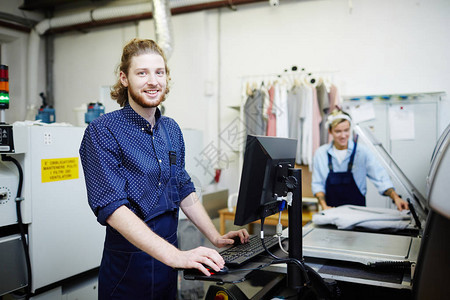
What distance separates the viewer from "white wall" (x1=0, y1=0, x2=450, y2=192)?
11.5ft

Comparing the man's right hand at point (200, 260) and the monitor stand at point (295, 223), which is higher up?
the monitor stand at point (295, 223)

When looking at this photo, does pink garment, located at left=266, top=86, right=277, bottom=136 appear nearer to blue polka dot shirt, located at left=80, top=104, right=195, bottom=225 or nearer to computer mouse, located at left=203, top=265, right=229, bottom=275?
blue polka dot shirt, located at left=80, top=104, right=195, bottom=225

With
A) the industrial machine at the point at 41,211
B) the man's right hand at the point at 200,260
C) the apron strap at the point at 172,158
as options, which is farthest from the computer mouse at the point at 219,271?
the industrial machine at the point at 41,211

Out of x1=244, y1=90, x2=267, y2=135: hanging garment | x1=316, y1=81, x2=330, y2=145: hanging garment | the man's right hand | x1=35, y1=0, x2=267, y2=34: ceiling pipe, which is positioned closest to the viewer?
the man's right hand

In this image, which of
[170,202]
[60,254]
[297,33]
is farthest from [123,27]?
[170,202]

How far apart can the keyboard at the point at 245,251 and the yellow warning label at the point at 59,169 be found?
1.17m

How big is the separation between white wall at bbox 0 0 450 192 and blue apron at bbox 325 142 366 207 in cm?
132

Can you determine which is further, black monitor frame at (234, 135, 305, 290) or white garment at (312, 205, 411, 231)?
white garment at (312, 205, 411, 231)

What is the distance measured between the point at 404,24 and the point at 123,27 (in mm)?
3346

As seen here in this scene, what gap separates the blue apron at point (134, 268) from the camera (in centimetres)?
135

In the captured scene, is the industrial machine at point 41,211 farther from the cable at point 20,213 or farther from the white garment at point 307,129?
the white garment at point 307,129

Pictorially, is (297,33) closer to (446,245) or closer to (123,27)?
(123,27)

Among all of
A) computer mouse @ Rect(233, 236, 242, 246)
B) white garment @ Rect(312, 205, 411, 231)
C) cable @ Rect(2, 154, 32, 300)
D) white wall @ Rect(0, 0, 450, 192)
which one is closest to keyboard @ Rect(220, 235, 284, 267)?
computer mouse @ Rect(233, 236, 242, 246)

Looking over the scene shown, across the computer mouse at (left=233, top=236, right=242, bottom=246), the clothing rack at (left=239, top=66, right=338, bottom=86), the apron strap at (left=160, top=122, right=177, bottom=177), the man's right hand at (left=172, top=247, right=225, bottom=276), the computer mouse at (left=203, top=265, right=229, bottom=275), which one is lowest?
the computer mouse at (left=233, top=236, right=242, bottom=246)
